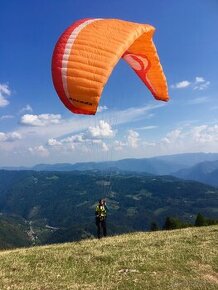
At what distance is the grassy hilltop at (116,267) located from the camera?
1684 centimetres

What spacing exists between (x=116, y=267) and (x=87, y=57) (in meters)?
9.90

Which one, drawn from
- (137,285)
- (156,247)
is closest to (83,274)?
(137,285)

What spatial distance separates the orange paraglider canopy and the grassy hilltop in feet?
24.1

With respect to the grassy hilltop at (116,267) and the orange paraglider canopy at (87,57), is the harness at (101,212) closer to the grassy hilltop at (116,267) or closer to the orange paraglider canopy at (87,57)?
the grassy hilltop at (116,267)

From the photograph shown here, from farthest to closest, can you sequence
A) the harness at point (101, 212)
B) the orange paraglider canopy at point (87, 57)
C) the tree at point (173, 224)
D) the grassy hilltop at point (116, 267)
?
the tree at point (173, 224) < the harness at point (101, 212) < the grassy hilltop at point (116, 267) < the orange paraglider canopy at point (87, 57)

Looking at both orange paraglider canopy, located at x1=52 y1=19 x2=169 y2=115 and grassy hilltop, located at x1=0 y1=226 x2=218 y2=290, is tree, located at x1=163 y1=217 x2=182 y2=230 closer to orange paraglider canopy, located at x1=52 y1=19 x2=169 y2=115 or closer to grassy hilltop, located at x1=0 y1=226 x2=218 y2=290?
grassy hilltop, located at x1=0 y1=226 x2=218 y2=290

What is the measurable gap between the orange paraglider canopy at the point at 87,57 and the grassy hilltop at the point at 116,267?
7.34 meters

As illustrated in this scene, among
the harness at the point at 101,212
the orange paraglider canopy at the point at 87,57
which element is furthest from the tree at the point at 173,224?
the orange paraglider canopy at the point at 87,57

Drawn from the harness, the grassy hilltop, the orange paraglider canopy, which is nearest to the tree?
the harness

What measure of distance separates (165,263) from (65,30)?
12422 mm

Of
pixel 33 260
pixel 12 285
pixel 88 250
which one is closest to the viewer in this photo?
pixel 12 285

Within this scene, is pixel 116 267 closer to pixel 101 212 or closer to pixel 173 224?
pixel 101 212

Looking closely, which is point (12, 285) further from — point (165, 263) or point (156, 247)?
point (156, 247)

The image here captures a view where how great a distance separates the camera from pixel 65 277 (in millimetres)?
17641
